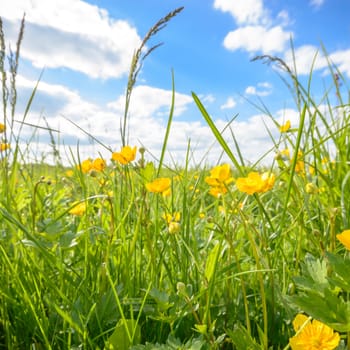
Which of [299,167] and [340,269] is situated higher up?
[299,167]

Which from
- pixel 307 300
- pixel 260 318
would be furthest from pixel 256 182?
pixel 260 318

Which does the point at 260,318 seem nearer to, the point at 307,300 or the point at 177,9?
the point at 307,300

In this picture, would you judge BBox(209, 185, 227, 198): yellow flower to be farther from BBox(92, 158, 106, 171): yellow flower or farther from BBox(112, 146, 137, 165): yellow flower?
BBox(92, 158, 106, 171): yellow flower

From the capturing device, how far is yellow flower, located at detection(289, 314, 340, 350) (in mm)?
702

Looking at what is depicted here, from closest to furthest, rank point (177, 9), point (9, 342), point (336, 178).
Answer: point (9, 342) < point (177, 9) < point (336, 178)

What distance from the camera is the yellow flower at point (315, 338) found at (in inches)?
27.6

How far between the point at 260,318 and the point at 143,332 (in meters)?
0.29

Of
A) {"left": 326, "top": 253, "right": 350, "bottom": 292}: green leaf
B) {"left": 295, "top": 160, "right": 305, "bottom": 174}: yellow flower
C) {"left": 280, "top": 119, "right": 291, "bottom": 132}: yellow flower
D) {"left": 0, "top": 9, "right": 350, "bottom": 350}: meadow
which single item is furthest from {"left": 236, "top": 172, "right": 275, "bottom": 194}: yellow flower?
{"left": 280, "top": 119, "right": 291, "bottom": 132}: yellow flower

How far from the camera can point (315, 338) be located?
71 centimetres

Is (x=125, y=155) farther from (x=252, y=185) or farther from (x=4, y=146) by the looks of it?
(x=4, y=146)

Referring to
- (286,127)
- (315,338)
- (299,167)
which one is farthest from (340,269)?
(286,127)

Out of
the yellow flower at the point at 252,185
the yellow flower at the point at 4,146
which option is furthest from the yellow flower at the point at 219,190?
the yellow flower at the point at 4,146

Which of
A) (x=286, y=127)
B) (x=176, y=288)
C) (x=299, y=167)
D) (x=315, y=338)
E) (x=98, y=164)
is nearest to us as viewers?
(x=315, y=338)

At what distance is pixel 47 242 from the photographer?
114cm
